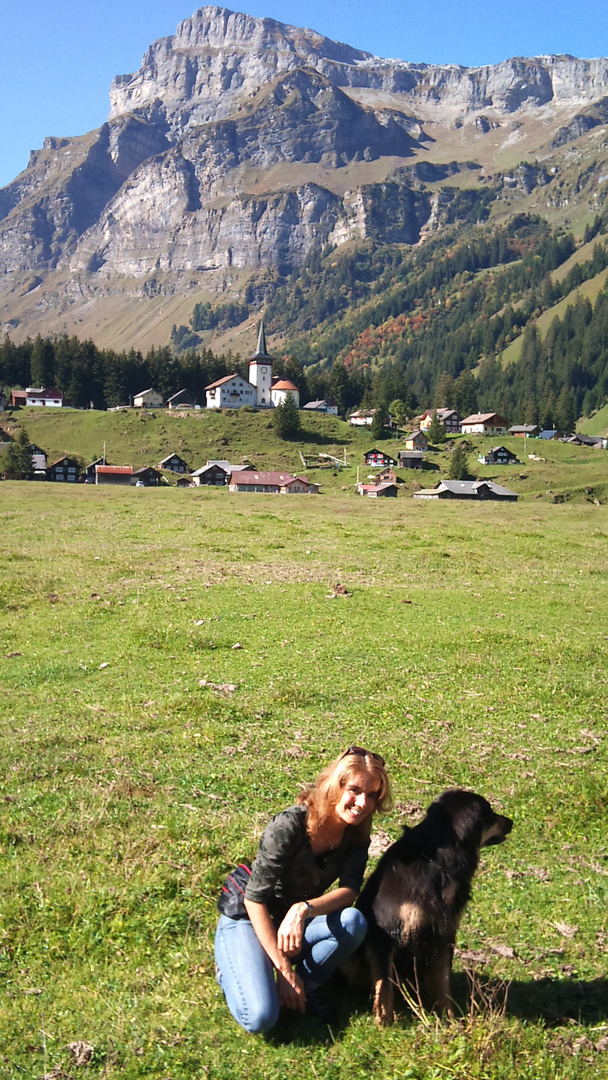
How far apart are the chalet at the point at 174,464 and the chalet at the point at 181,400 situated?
37388 mm

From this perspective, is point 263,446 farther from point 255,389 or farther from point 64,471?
point 255,389

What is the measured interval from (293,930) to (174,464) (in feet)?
363

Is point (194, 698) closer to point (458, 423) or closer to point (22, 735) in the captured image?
point (22, 735)

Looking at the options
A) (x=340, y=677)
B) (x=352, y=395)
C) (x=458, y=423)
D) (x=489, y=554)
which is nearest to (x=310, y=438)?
(x=352, y=395)

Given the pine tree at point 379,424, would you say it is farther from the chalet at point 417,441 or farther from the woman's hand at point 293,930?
the woman's hand at point 293,930

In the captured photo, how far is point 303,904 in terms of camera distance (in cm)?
525

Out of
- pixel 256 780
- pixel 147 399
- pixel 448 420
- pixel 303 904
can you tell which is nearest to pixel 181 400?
pixel 147 399

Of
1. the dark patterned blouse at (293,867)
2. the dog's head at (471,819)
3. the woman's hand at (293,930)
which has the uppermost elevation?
the dog's head at (471,819)

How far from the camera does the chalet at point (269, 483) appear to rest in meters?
94.3

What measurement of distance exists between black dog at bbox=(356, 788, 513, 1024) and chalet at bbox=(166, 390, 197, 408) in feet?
485

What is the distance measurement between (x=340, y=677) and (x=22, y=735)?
5577 mm

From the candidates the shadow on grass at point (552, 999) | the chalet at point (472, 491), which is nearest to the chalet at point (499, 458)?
the chalet at point (472, 491)

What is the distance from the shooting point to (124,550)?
26766 millimetres

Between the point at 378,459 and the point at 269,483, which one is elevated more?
the point at 378,459
